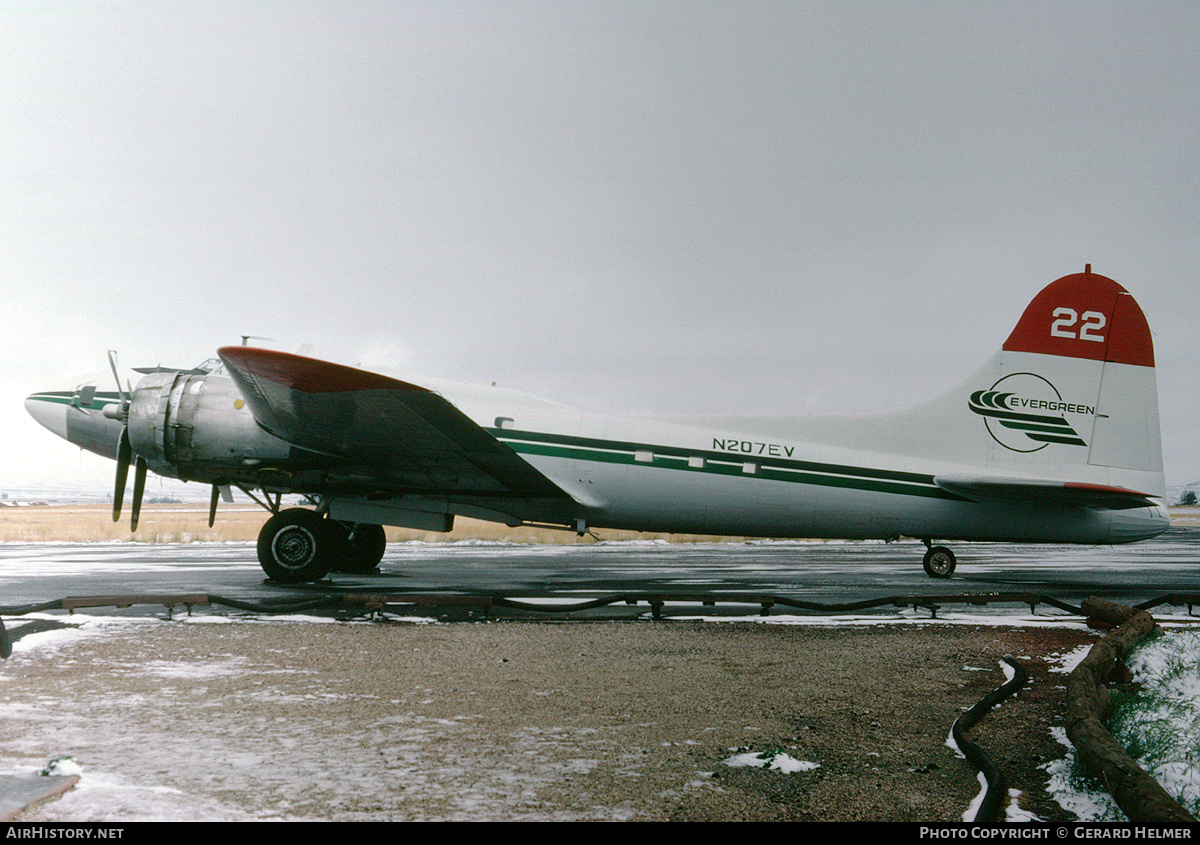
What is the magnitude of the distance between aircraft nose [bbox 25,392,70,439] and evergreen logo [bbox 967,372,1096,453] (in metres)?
16.4

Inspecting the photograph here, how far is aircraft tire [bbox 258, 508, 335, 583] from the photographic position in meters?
11.8

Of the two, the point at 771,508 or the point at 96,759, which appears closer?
the point at 96,759

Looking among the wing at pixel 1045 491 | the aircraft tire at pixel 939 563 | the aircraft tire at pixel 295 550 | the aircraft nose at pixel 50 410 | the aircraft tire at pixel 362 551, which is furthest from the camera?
the aircraft tire at pixel 939 563

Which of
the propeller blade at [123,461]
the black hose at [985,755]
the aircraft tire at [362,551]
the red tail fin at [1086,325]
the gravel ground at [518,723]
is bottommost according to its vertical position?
the aircraft tire at [362,551]

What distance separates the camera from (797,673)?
19.0 ft

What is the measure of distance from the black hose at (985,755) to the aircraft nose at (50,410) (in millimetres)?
14808

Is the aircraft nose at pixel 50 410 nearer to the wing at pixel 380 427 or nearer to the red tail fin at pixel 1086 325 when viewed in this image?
the wing at pixel 380 427

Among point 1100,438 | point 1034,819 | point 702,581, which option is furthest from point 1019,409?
point 1034,819

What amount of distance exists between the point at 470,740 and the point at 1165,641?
6305mm

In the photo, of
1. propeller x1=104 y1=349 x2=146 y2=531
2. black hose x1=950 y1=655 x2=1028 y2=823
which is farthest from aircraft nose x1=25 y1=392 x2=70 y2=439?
black hose x1=950 y1=655 x2=1028 y2=823

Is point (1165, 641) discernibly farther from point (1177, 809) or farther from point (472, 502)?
point (472, 502)

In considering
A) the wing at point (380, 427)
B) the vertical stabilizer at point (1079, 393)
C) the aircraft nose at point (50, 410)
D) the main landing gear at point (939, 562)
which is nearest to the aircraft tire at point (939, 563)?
the main landing gear at point (939, 562)

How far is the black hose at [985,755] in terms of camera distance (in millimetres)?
2973

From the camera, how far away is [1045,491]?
11.6 m
